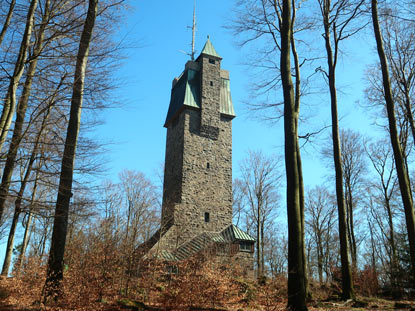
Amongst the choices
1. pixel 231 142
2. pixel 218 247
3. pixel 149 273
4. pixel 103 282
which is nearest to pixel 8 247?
pixel 149 273

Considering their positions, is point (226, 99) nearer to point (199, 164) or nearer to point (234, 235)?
point (199, 164)

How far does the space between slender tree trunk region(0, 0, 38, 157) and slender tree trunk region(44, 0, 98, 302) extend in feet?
3.07

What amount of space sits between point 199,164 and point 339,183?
1383 cm

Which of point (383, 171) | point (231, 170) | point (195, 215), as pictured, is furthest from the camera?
point (231, 170)

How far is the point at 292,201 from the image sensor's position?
7.29m

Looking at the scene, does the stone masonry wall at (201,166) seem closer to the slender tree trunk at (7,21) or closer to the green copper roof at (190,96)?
the green copper roof at (190,96)

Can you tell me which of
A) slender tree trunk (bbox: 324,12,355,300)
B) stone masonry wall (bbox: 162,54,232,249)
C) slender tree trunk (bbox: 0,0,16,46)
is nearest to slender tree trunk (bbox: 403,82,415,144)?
slender tree trunk (bbox: 324,12,355,300)

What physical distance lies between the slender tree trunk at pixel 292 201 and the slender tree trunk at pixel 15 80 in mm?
5584

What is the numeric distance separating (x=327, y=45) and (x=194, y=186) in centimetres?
1336

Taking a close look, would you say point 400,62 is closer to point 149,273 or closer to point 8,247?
point 149,273

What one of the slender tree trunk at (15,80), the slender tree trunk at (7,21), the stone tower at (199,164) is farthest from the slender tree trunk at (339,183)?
the stone tower at (199,164)

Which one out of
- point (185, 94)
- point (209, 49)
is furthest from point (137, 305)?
point (209, 49)

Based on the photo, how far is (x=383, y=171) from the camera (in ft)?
66.9

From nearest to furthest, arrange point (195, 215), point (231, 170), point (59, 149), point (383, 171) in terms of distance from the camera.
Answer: point (59, 149)
point (383, 171)
point (195, 215)
point (231, 170)
